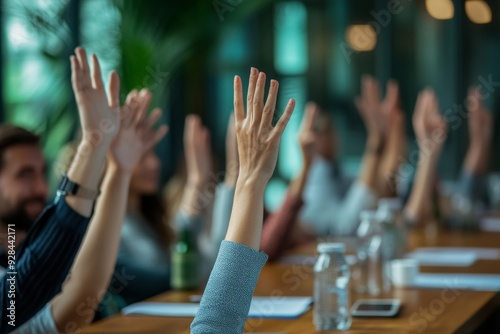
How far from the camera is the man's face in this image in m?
2.71

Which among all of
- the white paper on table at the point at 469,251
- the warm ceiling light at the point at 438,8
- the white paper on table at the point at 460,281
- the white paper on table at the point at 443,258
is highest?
the warm ceiling light at the point at 438,8

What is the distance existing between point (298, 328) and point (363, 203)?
2.07 meters

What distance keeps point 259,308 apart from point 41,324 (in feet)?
1.90

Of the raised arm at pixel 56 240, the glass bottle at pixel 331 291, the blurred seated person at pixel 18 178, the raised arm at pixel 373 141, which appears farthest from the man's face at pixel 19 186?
the raised arm at pixel 373 141

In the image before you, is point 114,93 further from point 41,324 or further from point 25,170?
point 41,324

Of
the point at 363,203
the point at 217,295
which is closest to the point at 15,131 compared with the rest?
the point at 217,295

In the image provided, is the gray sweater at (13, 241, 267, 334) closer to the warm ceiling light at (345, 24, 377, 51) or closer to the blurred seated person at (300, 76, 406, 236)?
the blurred seated person at (300, 76, 406, 236)

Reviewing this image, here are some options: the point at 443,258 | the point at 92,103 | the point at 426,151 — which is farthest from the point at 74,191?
the point at 426,151

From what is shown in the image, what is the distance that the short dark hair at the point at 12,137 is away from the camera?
8.85ft

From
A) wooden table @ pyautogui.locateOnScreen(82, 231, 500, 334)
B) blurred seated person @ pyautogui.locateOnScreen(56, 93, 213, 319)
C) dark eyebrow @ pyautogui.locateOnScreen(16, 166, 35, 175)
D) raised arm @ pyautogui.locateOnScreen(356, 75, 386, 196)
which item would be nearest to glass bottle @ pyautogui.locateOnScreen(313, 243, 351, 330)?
wooden table @ pyautogui.locateOnScreen(82, 231, 500, 334)

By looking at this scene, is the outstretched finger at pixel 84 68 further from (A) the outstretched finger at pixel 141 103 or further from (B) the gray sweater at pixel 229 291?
(B) the gray sweater at pixel 229 291

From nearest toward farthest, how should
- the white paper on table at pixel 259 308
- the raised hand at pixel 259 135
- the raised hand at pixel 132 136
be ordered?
the raised hand at pixel 259 135 < the white paper on table at pixel 259 308 < the raised hand at pixel 132 136

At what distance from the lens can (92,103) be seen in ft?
7.80

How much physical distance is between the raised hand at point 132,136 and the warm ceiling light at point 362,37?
19.2 feet
